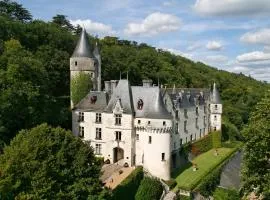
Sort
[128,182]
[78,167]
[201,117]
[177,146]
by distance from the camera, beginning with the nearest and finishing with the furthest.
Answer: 1. [78,167]
2. [128,182]
3. [177,146]
4. [201,117]

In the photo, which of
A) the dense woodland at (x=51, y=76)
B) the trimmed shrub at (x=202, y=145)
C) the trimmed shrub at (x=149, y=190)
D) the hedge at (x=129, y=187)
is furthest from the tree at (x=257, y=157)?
the trimmed shrub at (x=202, y=145)

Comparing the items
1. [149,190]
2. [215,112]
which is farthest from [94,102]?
[215,112]

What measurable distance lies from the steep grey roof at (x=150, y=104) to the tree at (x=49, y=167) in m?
11.0

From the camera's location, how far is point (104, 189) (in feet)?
94.8

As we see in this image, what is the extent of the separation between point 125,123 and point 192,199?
9.99 meters

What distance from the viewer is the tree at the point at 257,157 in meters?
25.0

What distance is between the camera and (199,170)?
4306cm

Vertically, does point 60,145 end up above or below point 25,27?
below

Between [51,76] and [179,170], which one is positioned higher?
[51,76]

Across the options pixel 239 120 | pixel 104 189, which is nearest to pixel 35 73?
pixel 104 189

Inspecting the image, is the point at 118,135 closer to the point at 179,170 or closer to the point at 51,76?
the point at 179,170

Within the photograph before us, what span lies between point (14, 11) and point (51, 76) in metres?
29.1

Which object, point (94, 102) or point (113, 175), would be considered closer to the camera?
point (113, 175)

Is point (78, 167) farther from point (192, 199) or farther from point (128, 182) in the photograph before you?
point (192, 199)
